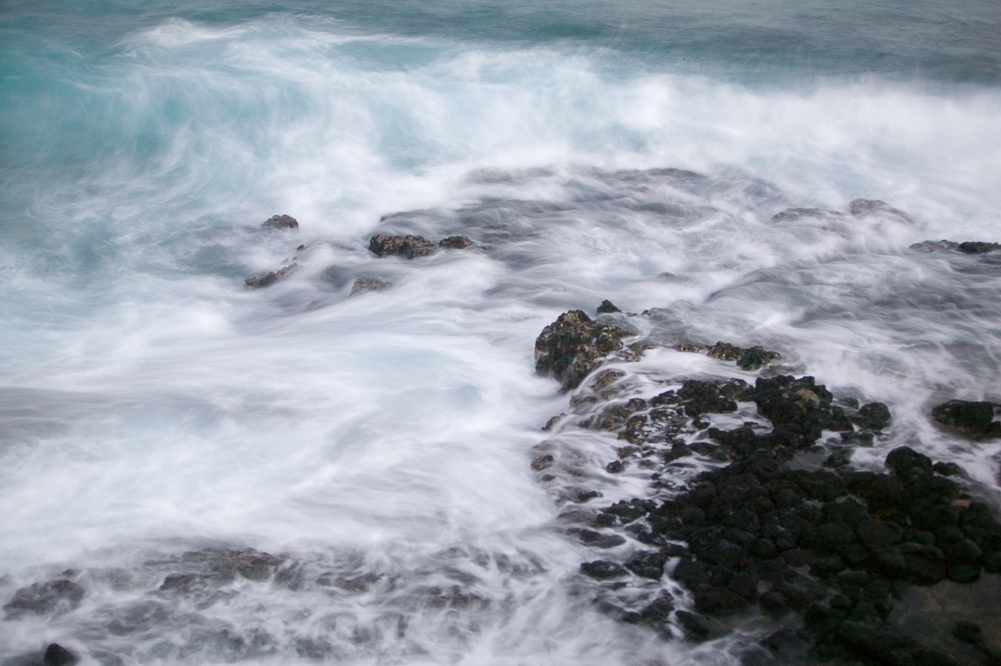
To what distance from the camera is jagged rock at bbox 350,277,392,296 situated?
1015cm

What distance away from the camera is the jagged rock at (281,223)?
12.6 metres

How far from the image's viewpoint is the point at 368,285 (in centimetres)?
1020

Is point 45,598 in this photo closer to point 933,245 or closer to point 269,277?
point 269,277

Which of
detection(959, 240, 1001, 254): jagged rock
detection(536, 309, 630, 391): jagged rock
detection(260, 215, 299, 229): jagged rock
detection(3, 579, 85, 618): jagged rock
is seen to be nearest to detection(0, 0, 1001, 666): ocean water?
detection(3, 579, 85, 618): jagged rock

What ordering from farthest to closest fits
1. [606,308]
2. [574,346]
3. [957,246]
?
1. [957,246]
2. [606,308]
3. [574,346]

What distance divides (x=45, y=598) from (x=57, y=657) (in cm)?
63

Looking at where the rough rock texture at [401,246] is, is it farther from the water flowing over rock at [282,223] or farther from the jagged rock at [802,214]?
the jagged rock at [802,214]

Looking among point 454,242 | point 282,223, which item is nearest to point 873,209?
point 454,242

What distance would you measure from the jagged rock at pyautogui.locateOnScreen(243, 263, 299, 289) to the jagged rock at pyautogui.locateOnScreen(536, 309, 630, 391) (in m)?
4.44

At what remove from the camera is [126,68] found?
18.3 m

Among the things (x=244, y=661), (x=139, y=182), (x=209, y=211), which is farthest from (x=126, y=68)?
(x=244, y=661)

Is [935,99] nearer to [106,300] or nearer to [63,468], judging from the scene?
[106,300]

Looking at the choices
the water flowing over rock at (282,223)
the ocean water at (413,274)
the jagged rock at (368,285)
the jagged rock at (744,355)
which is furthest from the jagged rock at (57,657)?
the water flowing over rock at (282,223)

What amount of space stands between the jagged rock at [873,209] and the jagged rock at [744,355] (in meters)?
5.95
